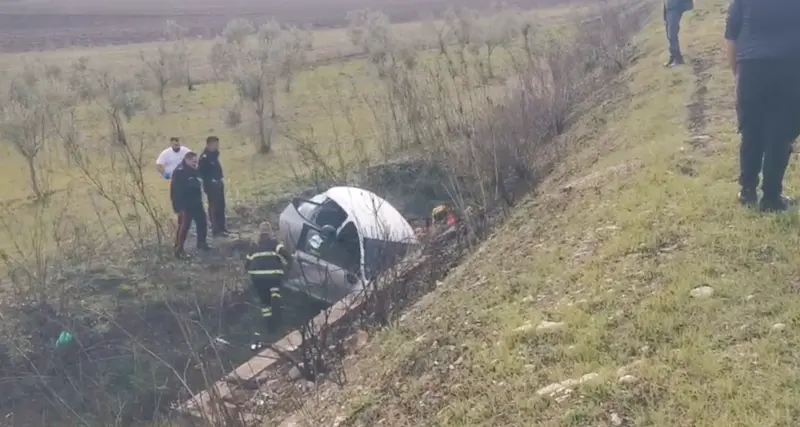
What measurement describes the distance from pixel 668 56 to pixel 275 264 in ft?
30.5

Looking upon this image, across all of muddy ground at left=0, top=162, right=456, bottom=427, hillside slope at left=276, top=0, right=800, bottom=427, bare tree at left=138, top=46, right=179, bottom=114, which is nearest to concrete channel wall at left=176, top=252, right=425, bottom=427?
muddy ground at left=0, top=162, right=456, bottom=427

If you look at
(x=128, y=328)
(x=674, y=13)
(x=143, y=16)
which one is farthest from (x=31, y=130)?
(x=143, y=16)

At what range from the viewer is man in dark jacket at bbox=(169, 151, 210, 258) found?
1166 cm

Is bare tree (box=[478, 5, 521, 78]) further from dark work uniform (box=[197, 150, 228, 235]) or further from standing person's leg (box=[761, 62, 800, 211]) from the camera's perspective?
standing person's leg (box=[761, 62, 800, 211])

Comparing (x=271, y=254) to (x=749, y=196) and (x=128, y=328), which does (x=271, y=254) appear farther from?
(x=749, y=196)

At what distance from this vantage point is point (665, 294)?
5.11 meters

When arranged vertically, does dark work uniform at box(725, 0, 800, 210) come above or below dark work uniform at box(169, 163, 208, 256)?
above

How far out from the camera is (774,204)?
588 centimetres

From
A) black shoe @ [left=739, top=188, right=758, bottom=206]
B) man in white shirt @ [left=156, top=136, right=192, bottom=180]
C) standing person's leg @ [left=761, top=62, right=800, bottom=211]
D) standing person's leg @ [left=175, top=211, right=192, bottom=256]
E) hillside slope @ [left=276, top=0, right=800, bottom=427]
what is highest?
standing person's leg @ [left=761, top=62, right=800, bottom=211]

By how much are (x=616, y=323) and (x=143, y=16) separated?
70201 millimetres

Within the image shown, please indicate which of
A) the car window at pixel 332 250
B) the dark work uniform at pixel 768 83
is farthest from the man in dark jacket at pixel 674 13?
the dark work uniform at pixel 768 83

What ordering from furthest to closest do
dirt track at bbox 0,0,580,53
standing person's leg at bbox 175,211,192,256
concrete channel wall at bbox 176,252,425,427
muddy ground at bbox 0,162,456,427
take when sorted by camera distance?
dirt track at bbox 0,0,580,53, standing person's leg at bbox 175,211,192,256, muddy ground at bbox 0,162,456,427, concrete channel wall at bbox 176,252,425,427

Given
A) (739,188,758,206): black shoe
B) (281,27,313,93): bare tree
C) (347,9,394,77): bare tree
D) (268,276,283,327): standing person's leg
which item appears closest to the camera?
(739,188,758,206): black shoe

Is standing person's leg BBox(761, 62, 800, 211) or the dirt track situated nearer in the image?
standing person's leg BBox(761, 62, 800, 211)
